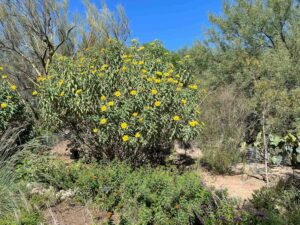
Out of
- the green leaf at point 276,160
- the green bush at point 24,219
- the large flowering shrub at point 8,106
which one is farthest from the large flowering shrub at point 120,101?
the green leaf at point 276,160

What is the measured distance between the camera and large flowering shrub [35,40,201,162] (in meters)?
4.67

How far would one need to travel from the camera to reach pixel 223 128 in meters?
7.09

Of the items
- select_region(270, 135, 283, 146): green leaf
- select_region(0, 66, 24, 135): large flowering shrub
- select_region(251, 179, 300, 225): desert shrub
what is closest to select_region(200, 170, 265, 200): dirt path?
select_region(251, 179, 300, 225): desert shrub

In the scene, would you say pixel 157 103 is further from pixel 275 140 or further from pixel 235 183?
pixel 275 140

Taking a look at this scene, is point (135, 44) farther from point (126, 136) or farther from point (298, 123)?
point (298, 123)

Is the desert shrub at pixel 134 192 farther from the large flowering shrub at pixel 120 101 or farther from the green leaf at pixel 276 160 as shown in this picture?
the green leaf at pixel 276 160

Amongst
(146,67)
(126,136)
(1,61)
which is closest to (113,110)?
(126,136)

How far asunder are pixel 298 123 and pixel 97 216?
17.5 feet

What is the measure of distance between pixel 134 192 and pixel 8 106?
320cm

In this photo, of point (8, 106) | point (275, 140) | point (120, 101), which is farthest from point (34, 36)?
point (275, 140)

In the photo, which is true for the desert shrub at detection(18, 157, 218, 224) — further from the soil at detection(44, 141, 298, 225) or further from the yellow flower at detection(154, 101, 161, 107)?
the yellow flower at detection(154, 101, 161, 107)

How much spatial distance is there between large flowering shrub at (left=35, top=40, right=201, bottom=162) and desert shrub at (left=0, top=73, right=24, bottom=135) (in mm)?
885

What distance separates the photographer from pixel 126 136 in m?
4.50

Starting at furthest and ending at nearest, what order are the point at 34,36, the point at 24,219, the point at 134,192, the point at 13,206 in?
the point at 34,36 → the point at 134,192 → the point at 13,206 → the point at 24,219
